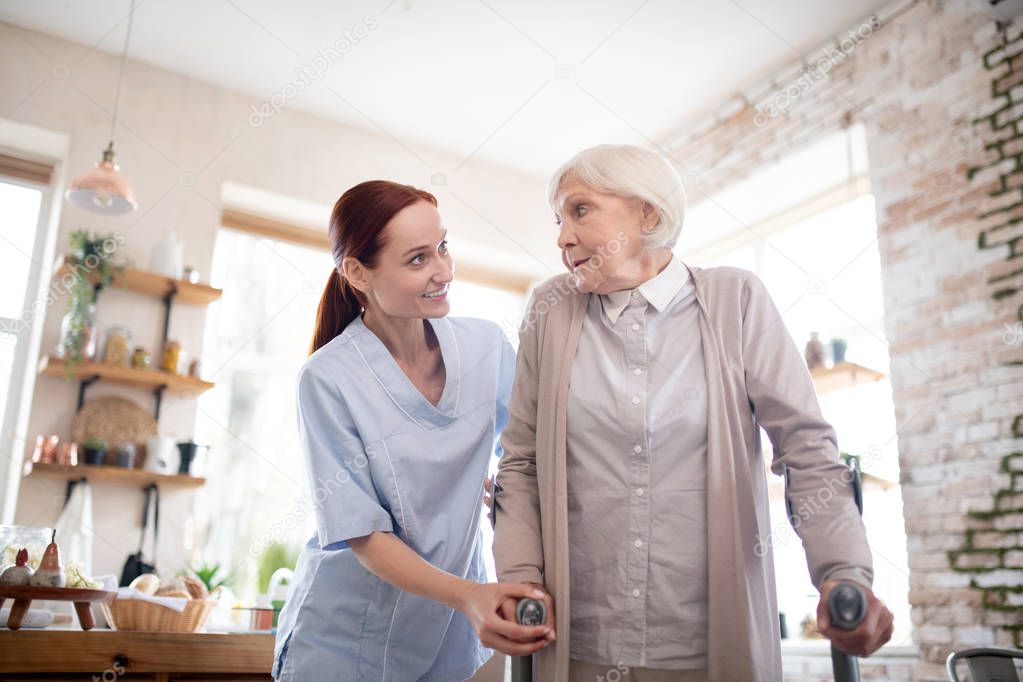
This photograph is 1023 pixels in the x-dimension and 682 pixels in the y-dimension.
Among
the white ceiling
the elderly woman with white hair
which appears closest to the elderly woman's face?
the elderly woman with white hair

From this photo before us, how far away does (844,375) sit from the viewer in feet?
12.0

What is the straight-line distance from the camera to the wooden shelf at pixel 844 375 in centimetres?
361

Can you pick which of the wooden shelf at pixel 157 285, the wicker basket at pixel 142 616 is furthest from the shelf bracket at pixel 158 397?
the wicker basket at pixel 142 616

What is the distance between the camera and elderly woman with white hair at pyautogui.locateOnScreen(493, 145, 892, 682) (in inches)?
46.3

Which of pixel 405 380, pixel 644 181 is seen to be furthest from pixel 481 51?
pixel 644 181

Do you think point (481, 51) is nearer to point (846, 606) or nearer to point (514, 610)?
point (514, 610)

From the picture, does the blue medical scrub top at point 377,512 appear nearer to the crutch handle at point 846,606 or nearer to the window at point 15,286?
the crutch handle at point 846,606

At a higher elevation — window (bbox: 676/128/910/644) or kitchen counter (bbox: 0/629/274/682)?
window (bbox: 676/128/910/644)

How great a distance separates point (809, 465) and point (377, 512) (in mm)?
741

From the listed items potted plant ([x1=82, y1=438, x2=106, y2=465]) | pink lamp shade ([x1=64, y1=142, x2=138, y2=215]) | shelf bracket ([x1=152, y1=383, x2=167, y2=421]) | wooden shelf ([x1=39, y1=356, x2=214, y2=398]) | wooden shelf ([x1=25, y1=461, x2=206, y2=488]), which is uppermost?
pink lamp shade ([x1=64, y1=142, x2=138, y2=215])

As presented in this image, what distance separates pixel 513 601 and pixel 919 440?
264cm

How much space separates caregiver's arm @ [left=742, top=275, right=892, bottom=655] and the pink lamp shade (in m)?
2.76

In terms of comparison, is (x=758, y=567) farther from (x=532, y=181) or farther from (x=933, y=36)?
(x=532, y=181)

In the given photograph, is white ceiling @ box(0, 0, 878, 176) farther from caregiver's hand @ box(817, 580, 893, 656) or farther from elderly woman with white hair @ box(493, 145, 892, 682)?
caregiver's hand @ box(817, 580, 893, 656)
